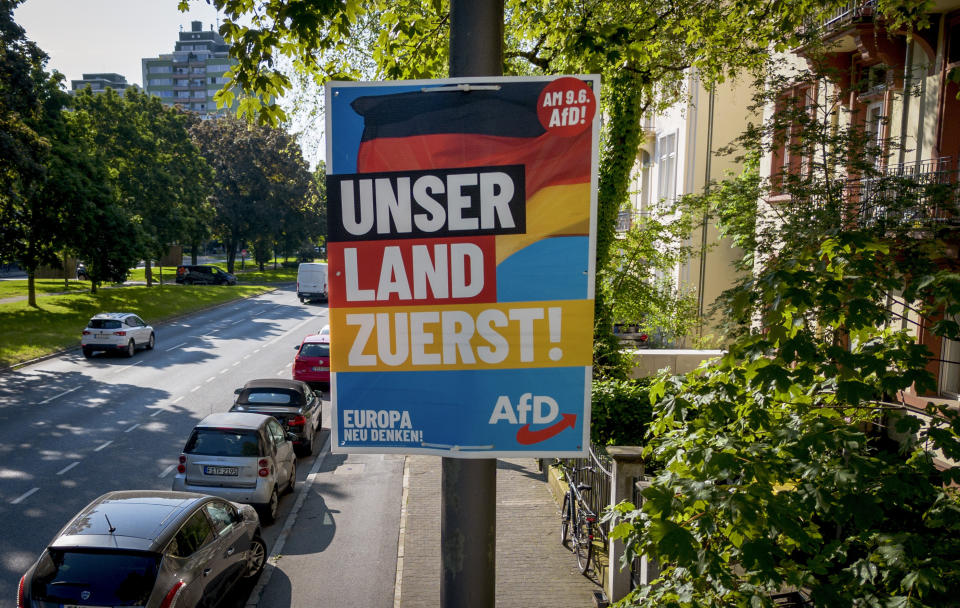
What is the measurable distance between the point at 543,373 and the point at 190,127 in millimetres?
77606

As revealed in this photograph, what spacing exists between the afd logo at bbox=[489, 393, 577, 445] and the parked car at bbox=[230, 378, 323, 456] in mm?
13886

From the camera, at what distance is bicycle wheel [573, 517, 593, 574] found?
399 inches

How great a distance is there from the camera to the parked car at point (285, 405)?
54.2 feet

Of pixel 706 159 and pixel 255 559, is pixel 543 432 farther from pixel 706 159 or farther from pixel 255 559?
pixel 706 159

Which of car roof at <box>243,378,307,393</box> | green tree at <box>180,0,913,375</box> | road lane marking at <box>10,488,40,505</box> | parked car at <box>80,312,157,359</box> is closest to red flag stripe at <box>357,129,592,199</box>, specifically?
green tree at <box>180,0,913,375</box>

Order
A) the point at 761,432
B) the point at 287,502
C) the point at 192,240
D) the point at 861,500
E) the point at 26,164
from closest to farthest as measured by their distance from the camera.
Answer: the point at 861,500
the point at 761,432
the point at 287,502
the point at 26,164
the point at 192,240

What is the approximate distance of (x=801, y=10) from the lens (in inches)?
394

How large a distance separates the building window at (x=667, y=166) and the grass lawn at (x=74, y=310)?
2495 cm

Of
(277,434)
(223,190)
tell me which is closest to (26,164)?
(277,434)

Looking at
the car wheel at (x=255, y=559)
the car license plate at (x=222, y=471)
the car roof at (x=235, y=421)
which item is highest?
the car roof at (x=235, y=421)

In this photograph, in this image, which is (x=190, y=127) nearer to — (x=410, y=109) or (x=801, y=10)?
(x=801, y=10)

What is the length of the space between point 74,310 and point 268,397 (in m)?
27.0

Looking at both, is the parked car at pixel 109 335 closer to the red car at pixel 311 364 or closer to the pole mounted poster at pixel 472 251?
the red car at pixel 311 364

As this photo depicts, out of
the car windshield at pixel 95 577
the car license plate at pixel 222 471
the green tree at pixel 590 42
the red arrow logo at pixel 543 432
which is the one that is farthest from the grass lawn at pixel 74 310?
the red arrow logo at pixel 543 432
